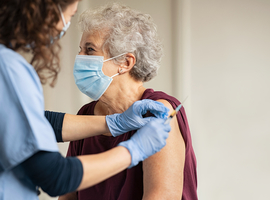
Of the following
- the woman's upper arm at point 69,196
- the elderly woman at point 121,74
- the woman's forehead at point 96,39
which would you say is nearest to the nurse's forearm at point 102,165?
the elderly woman at point 121,74

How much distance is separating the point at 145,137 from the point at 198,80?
1.40m

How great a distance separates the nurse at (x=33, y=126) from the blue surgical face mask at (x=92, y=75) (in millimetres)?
507

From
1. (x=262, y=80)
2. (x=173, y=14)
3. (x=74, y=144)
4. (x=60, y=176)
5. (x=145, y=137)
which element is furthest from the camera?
(x=173, y=14)

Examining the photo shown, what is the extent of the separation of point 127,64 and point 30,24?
0.74 meters

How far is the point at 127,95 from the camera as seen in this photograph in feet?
4.84

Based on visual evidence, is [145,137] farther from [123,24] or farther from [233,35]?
[233,35]

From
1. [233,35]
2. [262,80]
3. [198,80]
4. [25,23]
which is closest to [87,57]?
[25,23]

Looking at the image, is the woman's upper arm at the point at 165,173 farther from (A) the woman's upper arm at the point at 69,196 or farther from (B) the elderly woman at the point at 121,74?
(A) the woman's upper arm at the point at 69,196

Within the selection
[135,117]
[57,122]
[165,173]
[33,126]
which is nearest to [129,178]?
[165,173]

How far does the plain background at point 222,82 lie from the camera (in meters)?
2.09

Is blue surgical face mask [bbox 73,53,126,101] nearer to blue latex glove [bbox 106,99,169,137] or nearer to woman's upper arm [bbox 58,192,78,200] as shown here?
blue latex glove [bbox 106,99,169,137]

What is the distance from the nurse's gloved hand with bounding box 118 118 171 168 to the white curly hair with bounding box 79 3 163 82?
578mm

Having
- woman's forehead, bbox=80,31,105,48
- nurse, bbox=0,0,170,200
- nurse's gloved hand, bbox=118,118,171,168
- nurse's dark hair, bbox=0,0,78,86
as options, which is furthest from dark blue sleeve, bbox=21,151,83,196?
woman's forehead, bbox=80,31,105,48

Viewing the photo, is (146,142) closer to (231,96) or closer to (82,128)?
(82,128)
